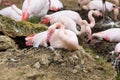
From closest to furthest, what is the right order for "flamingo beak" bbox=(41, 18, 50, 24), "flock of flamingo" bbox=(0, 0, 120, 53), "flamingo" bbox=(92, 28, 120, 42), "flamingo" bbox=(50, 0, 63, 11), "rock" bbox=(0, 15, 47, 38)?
"flock of flamingo" bbox=(0, 0, 120, 53), "rock" bbox=(0, 15, 47, 38), "flamingo" bbox=(92, 28, 120, 42), "flamingo beak" bbox=(41, 18, 50, 24), "flamingo" bbox=(50, 0, 63, 11)

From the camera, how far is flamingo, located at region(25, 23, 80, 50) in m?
5.18

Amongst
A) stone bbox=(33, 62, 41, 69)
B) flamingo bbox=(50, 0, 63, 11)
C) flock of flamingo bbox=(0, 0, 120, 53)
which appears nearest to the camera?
stone bbox=(33, 62, 41, 69)

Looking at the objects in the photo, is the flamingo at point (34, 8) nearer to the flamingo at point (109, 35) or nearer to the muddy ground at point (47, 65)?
the flamingo at point (109, 35)

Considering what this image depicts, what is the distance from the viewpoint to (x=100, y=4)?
9.06 meters

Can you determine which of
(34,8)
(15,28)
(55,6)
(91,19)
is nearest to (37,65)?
(15,28)

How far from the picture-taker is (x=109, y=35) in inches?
278

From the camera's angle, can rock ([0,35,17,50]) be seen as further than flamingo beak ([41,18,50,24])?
No

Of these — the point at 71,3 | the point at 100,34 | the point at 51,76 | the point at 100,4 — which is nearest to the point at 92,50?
the point at 100,34

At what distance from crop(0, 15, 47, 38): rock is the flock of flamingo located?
5.9 inches

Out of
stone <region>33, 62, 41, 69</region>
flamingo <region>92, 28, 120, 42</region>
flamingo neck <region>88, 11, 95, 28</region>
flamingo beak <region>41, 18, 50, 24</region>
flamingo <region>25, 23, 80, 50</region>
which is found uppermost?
flamingo <region>25, 23, 80, 50</region>

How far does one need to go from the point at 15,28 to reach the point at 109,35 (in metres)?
1.86

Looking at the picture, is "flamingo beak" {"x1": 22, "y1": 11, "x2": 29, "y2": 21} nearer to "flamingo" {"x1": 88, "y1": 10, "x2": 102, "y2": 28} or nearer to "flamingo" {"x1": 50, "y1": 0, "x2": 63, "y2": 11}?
"flamingo" {"x1": 88, "y1": 10, "x2": 102, "y2": 28}

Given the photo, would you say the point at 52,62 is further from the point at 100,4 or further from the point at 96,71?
the point at 100,4

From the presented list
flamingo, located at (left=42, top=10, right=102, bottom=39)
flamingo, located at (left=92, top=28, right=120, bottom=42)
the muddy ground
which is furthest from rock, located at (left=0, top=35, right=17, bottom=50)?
flamingo, located at (left=92, top=28, right=120, bottom=42)
